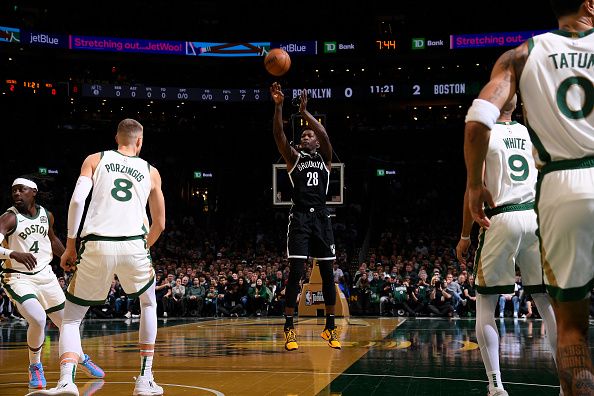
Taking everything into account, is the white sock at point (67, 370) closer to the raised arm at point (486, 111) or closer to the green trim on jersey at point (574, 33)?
the raised arm at point (486, 111)

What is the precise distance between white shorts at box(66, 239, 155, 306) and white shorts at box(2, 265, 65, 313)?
4.81ft

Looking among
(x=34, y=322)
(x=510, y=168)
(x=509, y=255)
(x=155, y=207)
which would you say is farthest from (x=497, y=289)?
(x=34, y=322)

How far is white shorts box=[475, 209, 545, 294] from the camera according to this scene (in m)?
4.92

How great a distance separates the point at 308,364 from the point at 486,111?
470 centimetres

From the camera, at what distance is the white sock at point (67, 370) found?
5184 mm

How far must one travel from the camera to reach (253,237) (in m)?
29.5

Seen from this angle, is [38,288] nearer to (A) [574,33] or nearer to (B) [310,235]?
(B) [310,235]

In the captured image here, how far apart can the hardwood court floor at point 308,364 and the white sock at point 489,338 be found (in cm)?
61

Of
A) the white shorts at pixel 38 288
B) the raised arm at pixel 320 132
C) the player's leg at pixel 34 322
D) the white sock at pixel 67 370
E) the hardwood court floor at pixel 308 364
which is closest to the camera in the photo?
the white sock at pixel 67 370

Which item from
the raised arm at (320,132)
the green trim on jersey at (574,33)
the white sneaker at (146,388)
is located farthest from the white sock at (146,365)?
the green trim on jersey at (574,33)

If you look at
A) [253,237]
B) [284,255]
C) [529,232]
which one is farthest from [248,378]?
[253,237]

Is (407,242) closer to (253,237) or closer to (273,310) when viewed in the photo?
(253,237)

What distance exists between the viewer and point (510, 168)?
5129mm

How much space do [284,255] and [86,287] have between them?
20725 mm
